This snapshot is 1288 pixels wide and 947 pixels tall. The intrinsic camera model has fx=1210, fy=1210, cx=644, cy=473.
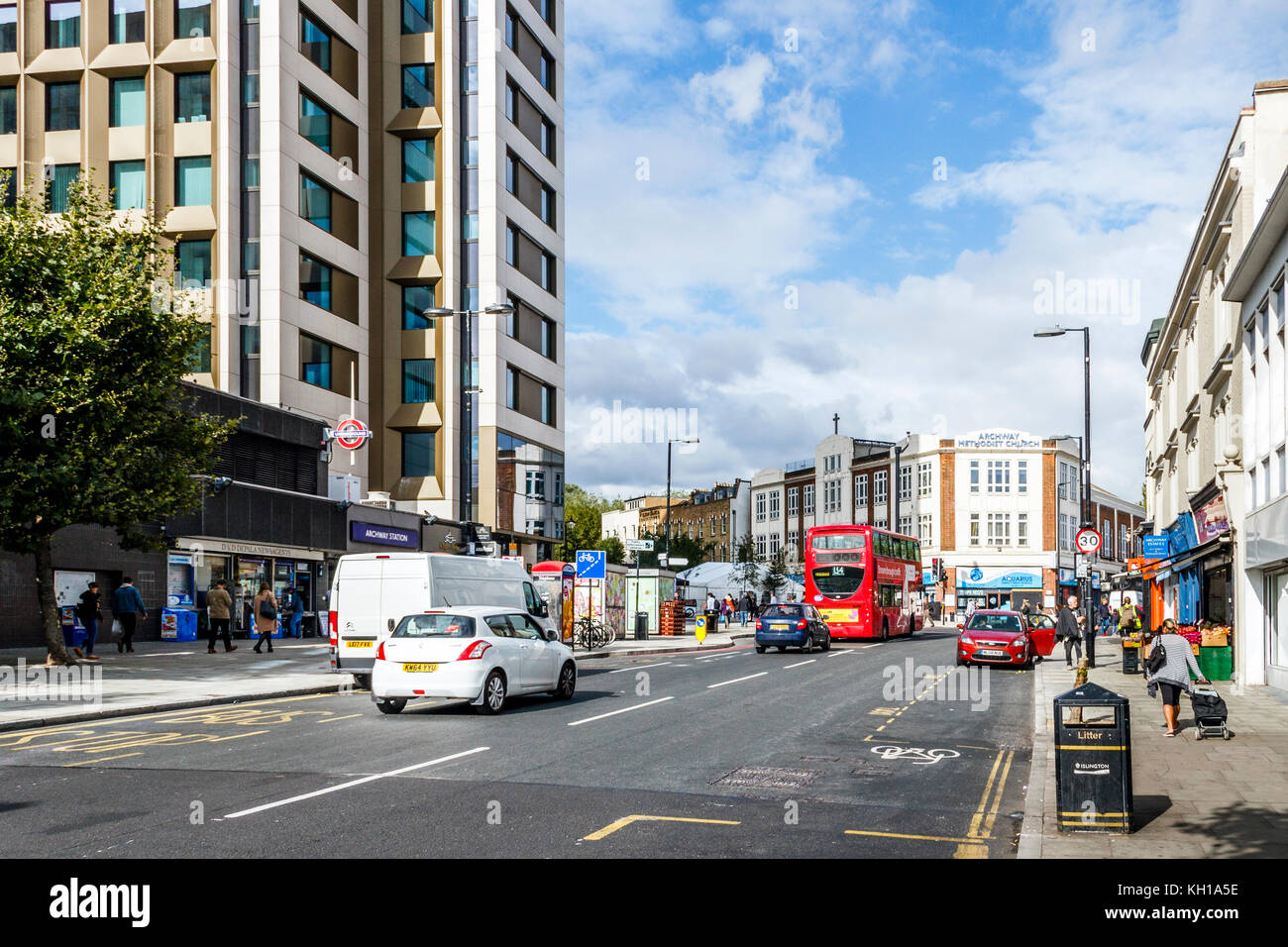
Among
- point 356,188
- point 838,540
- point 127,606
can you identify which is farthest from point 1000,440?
point 127,606

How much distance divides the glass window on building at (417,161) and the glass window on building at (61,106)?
12.5 meters

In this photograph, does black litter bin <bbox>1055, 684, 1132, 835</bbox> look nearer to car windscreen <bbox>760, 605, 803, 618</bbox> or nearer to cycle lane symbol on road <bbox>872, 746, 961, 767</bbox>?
cycle lane symbol on road <bbox>872, 746, 961, 767</bbox>

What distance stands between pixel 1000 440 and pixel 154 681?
7147 centimetres

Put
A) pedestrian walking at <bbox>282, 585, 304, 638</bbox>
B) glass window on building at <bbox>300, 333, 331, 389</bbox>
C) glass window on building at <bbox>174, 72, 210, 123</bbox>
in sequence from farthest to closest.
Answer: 1. glass window on building at <bbox>300, 333, 331, 389</bbox>
2. glass window on building at <bbox>174, 72, 210, 123</bbox>
3. pedestrian walking at <bbox>282, 585, 304, 638</bbox>

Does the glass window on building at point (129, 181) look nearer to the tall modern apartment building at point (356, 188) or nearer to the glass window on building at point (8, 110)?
the tall modern apartment building at point (356, 188)

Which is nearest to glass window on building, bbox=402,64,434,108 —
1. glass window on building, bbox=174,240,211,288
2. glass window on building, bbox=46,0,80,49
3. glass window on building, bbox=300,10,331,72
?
glass window on building, bbox=300,10,331,72

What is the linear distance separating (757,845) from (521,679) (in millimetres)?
9379

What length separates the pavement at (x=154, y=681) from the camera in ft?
53.5

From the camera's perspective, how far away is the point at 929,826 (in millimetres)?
8867

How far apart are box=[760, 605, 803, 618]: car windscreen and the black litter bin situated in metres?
26.2

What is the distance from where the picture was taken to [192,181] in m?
41.1

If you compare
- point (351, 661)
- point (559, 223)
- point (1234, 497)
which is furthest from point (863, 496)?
point (351, 661)

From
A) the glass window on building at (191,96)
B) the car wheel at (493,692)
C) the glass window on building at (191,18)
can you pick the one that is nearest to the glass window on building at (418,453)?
the glass window on building at (191,96)

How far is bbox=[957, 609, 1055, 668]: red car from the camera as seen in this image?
1125 inches
